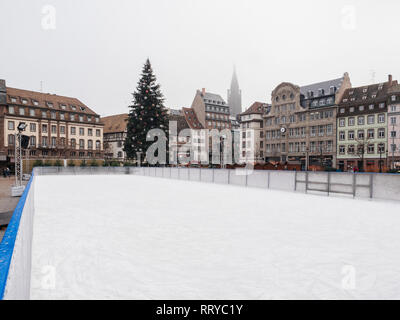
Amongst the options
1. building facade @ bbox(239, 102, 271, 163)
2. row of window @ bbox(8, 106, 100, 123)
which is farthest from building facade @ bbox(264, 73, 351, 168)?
row of window @ bbox(8, 106, 100, 123)

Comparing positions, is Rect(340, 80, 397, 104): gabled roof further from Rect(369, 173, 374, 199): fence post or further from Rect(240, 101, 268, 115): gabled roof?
Rect(369, 173, 374, 199): fence post

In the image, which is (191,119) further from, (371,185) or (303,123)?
(371,185)

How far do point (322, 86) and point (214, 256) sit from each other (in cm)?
6644

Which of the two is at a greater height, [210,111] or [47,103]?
[210,111]

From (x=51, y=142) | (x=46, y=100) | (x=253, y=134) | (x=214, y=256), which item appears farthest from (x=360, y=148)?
(x=46, y=100)

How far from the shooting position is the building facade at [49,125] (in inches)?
2215

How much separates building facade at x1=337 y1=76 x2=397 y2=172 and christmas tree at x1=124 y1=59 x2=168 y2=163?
31226 mm

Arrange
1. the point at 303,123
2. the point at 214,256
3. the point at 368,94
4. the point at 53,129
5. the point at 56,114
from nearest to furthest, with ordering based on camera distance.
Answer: the point at 214,256, the point at 368,94, the point at 53,129, the point at 56,114, the point at 303,123

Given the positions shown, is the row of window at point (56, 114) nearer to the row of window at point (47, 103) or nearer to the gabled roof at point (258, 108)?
the row of window at point (47, 103)

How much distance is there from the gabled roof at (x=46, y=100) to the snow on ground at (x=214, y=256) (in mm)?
59248

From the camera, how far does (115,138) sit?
77750 millimetres

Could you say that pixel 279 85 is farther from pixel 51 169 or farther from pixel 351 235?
pixel 351 235

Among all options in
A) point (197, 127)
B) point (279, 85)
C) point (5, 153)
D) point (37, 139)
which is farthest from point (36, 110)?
point (279, 85)

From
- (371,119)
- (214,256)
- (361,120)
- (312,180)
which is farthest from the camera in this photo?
(361,120)
